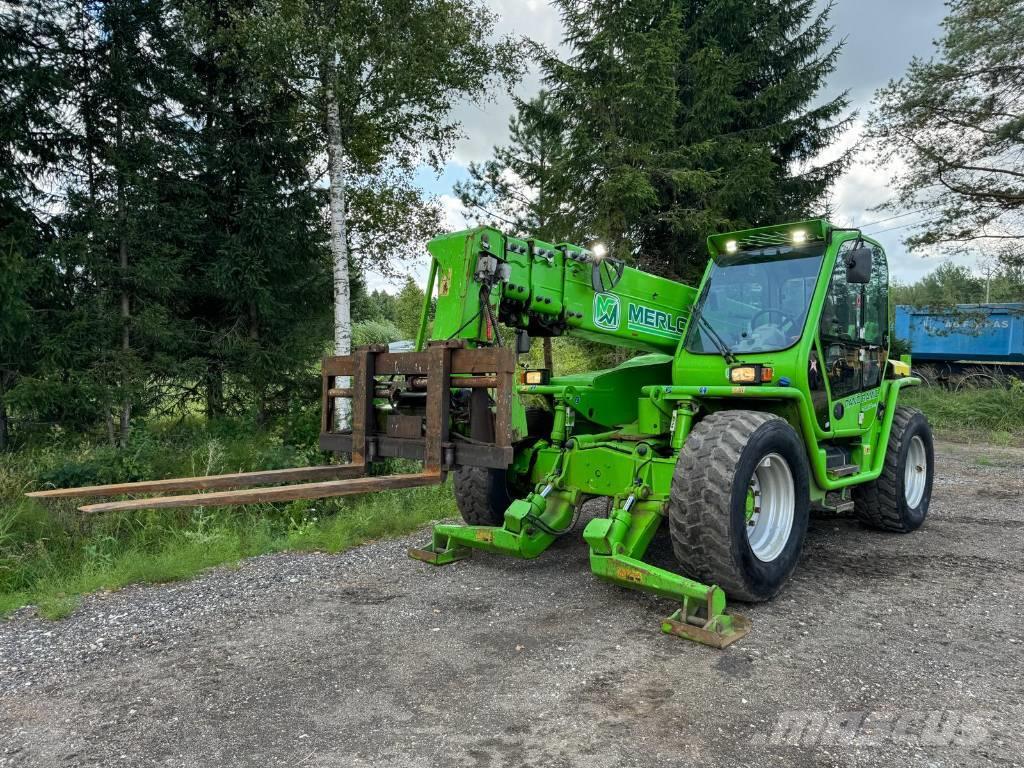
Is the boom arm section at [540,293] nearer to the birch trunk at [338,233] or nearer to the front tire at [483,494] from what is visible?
the front tire at [483,494]

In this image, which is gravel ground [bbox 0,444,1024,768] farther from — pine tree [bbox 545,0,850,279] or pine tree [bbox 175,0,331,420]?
pine tree [bbox 545,0,850,279]

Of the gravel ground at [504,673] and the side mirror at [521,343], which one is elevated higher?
the side mirror at [521,343]

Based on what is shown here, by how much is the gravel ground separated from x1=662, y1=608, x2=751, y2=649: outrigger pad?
0.21 ft

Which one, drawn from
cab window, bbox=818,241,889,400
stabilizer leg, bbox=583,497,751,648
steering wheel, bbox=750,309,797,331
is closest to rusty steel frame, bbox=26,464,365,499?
stabilizer leg, bbox=583,497,751,648

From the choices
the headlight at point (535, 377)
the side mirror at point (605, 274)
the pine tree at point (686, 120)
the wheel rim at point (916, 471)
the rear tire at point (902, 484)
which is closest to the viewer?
the side mirror at point (605, 274)

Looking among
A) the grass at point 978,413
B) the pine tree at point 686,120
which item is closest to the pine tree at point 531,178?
the pine tree at point 686,120

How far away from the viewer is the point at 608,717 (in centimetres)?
295

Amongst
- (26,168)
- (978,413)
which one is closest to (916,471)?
(978,413)

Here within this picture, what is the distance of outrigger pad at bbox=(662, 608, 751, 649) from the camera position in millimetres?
3648

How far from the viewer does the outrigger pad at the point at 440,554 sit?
5.07m

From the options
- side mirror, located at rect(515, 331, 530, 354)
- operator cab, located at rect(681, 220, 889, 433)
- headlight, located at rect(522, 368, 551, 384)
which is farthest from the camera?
headlight, located at rect(522, 368, 551, 384)

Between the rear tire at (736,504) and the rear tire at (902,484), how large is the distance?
1919 millimetres

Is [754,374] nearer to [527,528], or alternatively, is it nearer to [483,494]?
[527,528]

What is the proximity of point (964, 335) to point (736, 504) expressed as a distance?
18083mm
